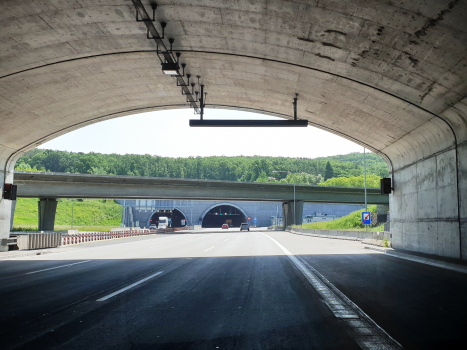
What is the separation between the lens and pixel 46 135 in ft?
74.0

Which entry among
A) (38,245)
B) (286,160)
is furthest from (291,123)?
(286,160)

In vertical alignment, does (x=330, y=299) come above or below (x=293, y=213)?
below

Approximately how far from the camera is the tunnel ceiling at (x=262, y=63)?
10.7 m

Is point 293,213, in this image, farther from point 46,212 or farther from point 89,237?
point 89,237

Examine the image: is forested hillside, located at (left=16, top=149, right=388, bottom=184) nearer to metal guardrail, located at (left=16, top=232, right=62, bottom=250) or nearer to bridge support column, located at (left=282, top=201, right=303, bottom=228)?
bridge support column, located at (left=282, top=201, right=303, bottom=228)

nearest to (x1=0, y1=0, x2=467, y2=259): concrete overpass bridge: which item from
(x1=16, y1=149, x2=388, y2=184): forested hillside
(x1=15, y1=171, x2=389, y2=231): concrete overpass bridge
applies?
(x1=15, y1=171, x2=389, y2=231): concrete overpass bridge

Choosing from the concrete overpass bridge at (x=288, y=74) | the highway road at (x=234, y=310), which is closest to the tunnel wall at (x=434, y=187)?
the concrete overpass bridge at (x=288, y=74)

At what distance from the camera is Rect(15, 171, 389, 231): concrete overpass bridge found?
51.8m

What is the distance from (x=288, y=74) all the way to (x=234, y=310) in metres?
10.8

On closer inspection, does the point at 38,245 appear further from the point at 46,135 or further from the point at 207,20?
the point at 207,20

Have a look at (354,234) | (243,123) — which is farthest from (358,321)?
(354,234)

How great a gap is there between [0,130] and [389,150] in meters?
19.3

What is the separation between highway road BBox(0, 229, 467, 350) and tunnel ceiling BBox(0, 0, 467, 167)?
6161mm

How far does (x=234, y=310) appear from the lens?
726 cm
